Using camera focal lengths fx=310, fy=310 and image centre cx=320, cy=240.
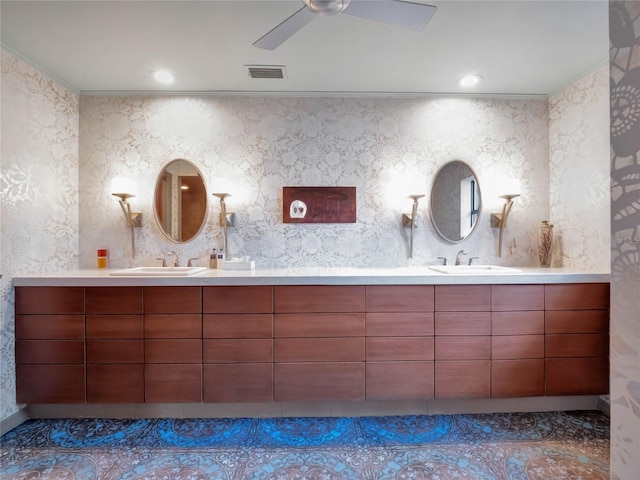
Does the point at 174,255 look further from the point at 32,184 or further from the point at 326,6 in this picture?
the point at 326,6

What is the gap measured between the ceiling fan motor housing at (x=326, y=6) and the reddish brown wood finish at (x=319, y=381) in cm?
190

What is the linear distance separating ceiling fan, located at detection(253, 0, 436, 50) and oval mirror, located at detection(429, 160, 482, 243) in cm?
138

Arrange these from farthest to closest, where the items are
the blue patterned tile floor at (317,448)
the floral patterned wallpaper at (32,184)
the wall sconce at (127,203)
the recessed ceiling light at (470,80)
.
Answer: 1. the wall sconce at (127,203)
2. the recessed ceiling light at (470,80)
3. the floral patterned wallpaper at (32,184)
4. the blue patterned tile floor at (317,448)

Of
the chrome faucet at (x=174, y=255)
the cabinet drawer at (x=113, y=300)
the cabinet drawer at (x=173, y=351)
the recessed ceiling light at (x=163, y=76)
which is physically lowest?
the cabinet drawer at (x=173, y=351)

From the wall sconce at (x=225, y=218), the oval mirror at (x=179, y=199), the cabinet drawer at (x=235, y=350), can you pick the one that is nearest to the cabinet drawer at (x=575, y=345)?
the cabinet drawer at (x=235, y=350)

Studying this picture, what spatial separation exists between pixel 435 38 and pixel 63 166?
2803 millimetres

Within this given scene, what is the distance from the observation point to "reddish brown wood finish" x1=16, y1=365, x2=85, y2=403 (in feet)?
6.45

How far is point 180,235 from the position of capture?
8.48 feet

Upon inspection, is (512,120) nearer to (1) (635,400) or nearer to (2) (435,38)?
(2) (435,38)

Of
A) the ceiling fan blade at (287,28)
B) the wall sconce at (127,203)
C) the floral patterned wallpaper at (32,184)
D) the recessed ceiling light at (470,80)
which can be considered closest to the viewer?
the ceiling fan blade at (287,28)

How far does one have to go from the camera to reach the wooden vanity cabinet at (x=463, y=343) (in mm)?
2012

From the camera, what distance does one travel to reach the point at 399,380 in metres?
2.00

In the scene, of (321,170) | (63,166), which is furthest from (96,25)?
(321,170)

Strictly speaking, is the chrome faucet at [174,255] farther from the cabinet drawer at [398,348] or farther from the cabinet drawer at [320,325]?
the cabinet drawer at [398,348]
